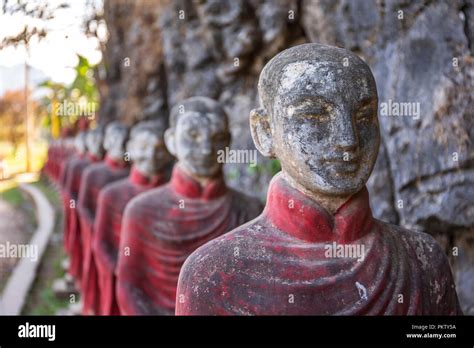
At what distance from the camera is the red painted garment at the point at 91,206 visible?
7.96 m

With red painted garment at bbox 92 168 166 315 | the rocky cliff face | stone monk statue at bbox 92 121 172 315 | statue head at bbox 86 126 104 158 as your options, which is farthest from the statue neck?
statue head at bbox 86 126 104 158

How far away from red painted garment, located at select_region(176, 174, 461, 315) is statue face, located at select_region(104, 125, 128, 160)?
229 inches

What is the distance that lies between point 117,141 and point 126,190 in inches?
86.9

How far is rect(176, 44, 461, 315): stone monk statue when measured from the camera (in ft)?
8.29

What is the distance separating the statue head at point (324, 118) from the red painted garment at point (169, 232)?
181cm

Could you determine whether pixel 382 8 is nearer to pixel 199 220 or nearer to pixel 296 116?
pixel 199 220

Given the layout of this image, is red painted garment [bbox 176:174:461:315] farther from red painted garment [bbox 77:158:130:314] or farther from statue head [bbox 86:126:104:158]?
statue head [bbox 86:126:104:158]

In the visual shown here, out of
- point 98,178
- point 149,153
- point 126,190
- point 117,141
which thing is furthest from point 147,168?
point 98,178

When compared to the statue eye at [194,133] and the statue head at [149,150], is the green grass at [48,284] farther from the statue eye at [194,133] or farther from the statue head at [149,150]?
the statue eye at [194,133]

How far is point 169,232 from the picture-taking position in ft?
14.6

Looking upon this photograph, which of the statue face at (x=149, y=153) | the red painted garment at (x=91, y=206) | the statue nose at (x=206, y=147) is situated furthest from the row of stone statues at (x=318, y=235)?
the red painted garment at (x=91, y=206)

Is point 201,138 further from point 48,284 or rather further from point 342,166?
point 48,284
